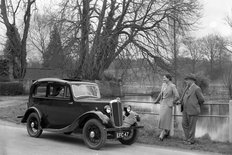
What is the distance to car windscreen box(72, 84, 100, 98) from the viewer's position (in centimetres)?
987

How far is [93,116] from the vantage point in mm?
9031

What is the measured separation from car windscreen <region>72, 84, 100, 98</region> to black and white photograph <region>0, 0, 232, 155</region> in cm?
4

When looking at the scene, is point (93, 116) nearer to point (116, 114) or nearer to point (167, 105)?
point (116, 114)

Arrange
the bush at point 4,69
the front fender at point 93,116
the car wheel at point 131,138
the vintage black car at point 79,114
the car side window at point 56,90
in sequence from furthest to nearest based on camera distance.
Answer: the bush at point 4,69 < the car side window at point 56,90 < the car wheel at point 131,138 < the vintage black car at point 79,114 < the front fender at point 93,116

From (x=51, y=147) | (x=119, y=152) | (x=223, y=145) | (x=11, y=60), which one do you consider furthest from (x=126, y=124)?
(x=11, y=60)

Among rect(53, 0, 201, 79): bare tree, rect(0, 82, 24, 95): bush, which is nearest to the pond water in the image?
rect(53, 0, 201, 79): bare tree

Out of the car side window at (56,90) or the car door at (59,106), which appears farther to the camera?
the car side window at (56,90)

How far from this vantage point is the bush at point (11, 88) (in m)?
32.7

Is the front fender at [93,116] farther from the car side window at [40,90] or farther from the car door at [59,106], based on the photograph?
the car side window at [40,90]

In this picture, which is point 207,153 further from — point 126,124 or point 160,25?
point 160,25

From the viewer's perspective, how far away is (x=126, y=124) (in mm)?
9352

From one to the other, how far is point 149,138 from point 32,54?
60.7 metres

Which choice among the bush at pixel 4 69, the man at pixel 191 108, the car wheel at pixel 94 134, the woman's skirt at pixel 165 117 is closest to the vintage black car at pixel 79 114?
the car wheel at pixel 94 134

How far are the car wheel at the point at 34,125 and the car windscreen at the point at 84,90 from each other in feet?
5.20
